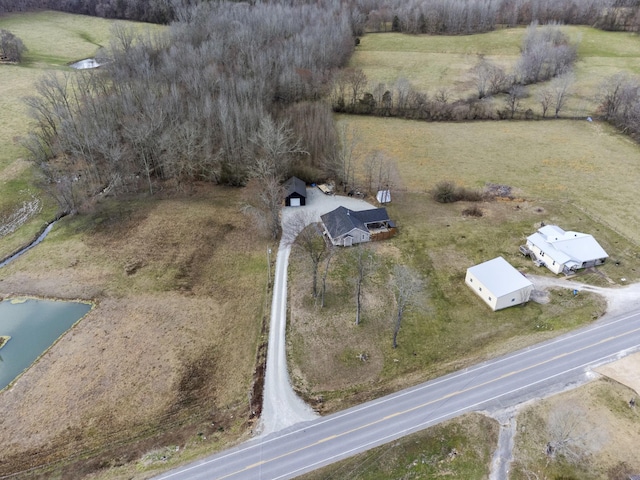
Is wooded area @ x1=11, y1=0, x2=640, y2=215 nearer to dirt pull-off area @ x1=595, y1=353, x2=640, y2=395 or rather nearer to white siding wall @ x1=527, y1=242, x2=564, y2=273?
white siding wall @ x1=527, y1=242, x2=564, y2=273


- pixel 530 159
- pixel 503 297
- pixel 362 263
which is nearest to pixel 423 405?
pixel 503 297

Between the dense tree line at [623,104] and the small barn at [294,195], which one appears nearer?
the small barn at [294,195]

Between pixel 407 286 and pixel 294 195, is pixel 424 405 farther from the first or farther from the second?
pixel 294 195

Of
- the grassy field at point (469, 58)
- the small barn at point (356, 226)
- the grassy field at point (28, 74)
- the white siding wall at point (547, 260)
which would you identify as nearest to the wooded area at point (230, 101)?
the grassy field at point (28, 74)

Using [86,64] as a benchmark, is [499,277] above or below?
below

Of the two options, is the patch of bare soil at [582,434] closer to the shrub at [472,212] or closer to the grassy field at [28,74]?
the shrub at [472,212]

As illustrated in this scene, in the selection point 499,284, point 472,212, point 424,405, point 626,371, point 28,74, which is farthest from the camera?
point 28,74
